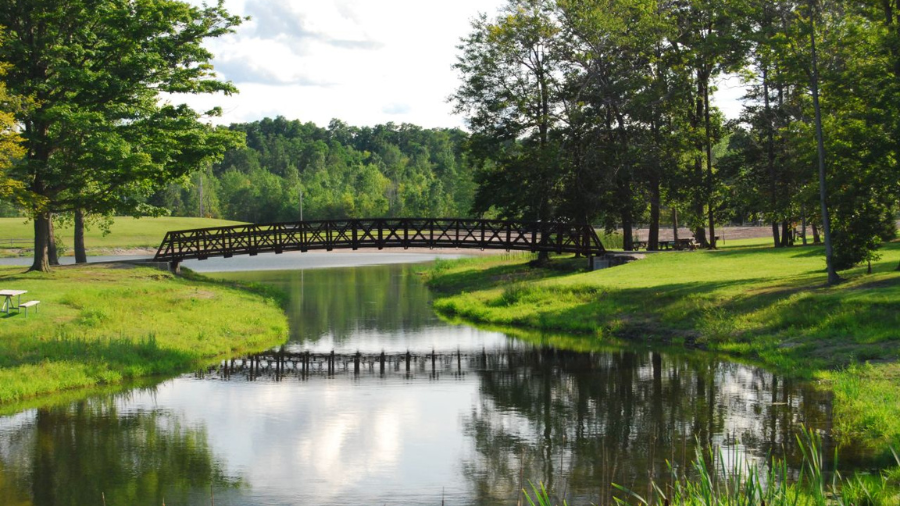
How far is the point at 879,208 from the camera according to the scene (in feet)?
103

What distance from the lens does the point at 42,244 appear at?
40.8 metres

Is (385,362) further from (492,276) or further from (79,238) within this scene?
(79,238)

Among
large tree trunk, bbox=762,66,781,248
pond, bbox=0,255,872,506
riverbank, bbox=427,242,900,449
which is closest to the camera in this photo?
pond, bbox=0,255,872,506

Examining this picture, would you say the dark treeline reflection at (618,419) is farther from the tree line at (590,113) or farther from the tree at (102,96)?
the tree at (102,96)

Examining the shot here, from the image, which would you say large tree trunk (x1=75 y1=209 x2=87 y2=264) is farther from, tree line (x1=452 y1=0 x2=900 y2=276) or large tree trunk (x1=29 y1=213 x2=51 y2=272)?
tree line (x1=452 y1=0 x2=900 y2=276)

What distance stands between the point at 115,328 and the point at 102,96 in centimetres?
1718

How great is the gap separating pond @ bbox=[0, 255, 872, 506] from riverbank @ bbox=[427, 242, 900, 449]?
3.78 feet

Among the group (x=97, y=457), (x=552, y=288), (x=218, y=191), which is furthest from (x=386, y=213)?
(x=97, y=457)

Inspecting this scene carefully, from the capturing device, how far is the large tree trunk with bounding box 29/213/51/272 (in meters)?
40.3

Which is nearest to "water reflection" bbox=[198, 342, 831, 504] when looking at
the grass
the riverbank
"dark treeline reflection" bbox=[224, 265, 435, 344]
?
the riverbank

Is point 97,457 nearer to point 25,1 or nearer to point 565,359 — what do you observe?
point 565,359

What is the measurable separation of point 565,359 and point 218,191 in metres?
147

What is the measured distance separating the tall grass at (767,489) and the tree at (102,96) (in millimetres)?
32007

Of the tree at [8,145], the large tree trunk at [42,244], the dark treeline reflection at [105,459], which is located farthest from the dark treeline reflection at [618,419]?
the large tree trunk at [42,244]
